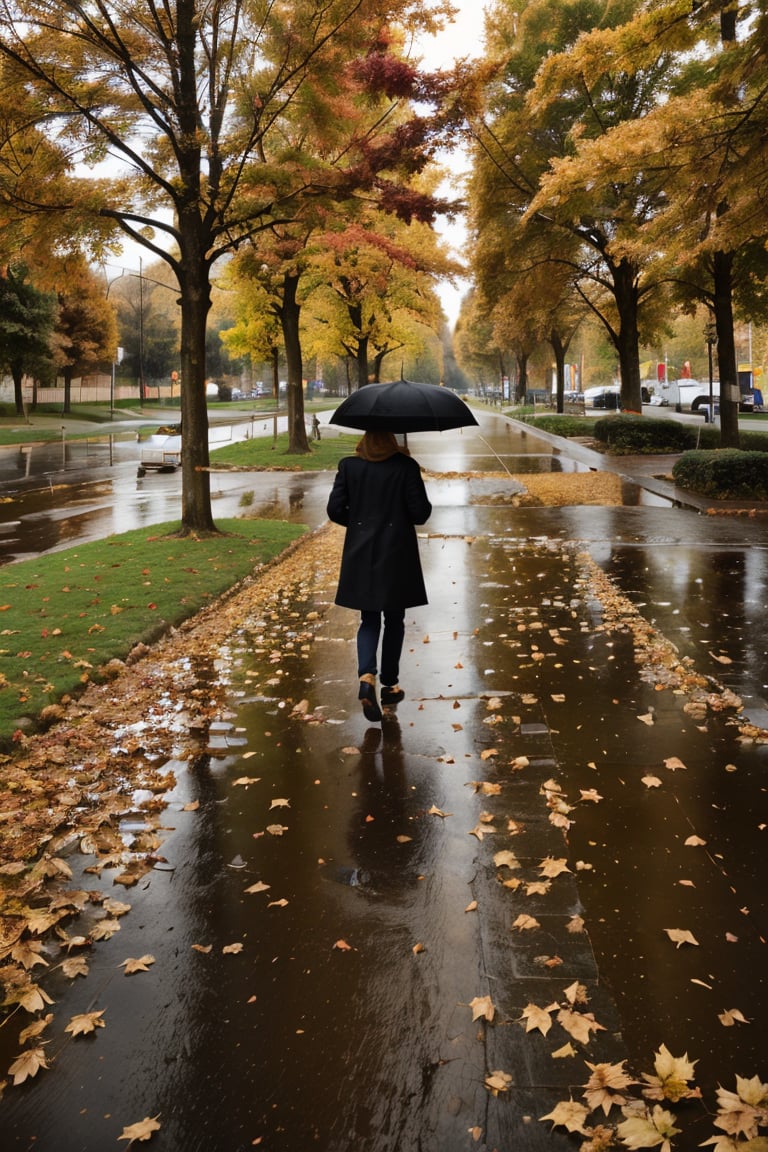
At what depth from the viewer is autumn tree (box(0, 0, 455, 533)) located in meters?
10.9

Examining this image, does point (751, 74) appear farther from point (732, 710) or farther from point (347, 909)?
point (347, 909)

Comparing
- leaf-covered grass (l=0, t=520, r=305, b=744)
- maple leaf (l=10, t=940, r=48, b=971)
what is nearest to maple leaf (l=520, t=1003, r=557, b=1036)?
maple leaf (l=10, t=940, r=48, b=971)

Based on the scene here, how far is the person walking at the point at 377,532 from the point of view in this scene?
578cm

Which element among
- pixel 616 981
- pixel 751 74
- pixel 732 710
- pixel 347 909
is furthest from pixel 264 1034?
pixel 751 74

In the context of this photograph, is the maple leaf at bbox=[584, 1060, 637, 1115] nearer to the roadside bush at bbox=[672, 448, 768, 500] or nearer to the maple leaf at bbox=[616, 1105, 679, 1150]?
the maple leaf at bbox=[616, 1105, 679, 1150]

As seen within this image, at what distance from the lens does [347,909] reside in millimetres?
3691

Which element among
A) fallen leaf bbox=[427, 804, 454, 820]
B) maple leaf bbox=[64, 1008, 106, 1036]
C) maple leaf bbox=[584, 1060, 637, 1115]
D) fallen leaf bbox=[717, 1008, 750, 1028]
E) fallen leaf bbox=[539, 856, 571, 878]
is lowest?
maple leaf bbox=[584, 1060, 637, 1115]

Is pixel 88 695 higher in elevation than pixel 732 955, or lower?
higher

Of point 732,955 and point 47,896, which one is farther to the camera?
point 47,896

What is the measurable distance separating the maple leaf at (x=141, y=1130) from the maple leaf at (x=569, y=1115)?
1095 millimetres

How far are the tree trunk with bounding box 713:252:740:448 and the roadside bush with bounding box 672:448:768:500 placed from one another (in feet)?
15.7

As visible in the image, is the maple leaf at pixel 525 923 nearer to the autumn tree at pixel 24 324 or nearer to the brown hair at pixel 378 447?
A: the brown hair at pixel 378 447

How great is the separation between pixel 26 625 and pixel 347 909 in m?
5.51

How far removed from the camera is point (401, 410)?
565cm
